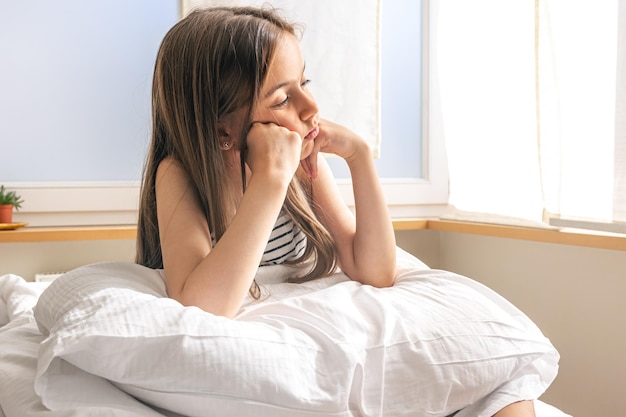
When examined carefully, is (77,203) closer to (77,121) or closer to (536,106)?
(77,121)

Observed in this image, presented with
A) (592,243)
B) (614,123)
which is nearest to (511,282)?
(592,243)

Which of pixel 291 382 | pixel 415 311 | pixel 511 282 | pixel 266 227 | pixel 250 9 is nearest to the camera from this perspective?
pixel 291 382

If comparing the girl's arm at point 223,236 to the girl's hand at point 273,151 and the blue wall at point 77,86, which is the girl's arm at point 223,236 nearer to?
the girl's hand at point 273,151

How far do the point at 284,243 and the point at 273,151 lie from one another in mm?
289

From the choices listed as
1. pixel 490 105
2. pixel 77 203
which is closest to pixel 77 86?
pixel 77 203

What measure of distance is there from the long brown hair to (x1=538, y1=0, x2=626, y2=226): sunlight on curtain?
800 millimetres

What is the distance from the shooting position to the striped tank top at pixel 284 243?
134 centimetres

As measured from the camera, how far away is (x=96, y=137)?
222 cm

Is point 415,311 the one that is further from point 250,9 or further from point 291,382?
point 250,9

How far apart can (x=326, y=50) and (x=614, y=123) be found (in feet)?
3.37

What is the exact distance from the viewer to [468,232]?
2.29 m

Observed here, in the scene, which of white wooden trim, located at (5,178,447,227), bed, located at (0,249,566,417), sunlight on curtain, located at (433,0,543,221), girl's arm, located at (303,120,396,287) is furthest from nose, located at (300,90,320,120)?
white wooden trim, located at (5,178,447,227)

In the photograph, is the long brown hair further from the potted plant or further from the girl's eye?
the potted plant

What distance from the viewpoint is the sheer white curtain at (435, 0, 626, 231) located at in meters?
1.69
